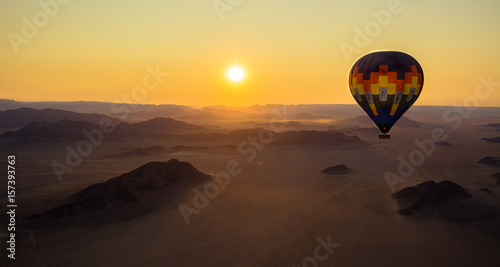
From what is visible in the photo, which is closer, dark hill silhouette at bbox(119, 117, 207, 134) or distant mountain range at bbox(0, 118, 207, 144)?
distant mountain range at bbox(0, 118, 207, 144)

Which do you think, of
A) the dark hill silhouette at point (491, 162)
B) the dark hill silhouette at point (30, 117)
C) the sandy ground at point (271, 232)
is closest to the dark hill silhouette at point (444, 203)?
the sandy ground at point (271, 232)

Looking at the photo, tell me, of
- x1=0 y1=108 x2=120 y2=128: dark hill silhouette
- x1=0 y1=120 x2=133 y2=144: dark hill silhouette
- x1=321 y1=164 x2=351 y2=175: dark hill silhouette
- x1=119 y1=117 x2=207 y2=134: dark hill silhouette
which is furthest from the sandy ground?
x1=0 y1=108 x2=120 y2=128: dark hill silhouette

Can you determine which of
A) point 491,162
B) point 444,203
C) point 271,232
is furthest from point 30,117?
point 491,162

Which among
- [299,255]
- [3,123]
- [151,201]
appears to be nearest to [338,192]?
[299,255]

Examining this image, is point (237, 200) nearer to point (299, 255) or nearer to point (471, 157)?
point (299, 255)

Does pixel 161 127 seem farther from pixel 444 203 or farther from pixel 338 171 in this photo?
pixel 444 203

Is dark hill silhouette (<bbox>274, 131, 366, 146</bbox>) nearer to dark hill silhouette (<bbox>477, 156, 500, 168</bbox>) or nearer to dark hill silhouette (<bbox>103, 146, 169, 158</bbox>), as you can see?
dark hill silhouette (<bbox>103, 146, 169, 158</bbox>)
